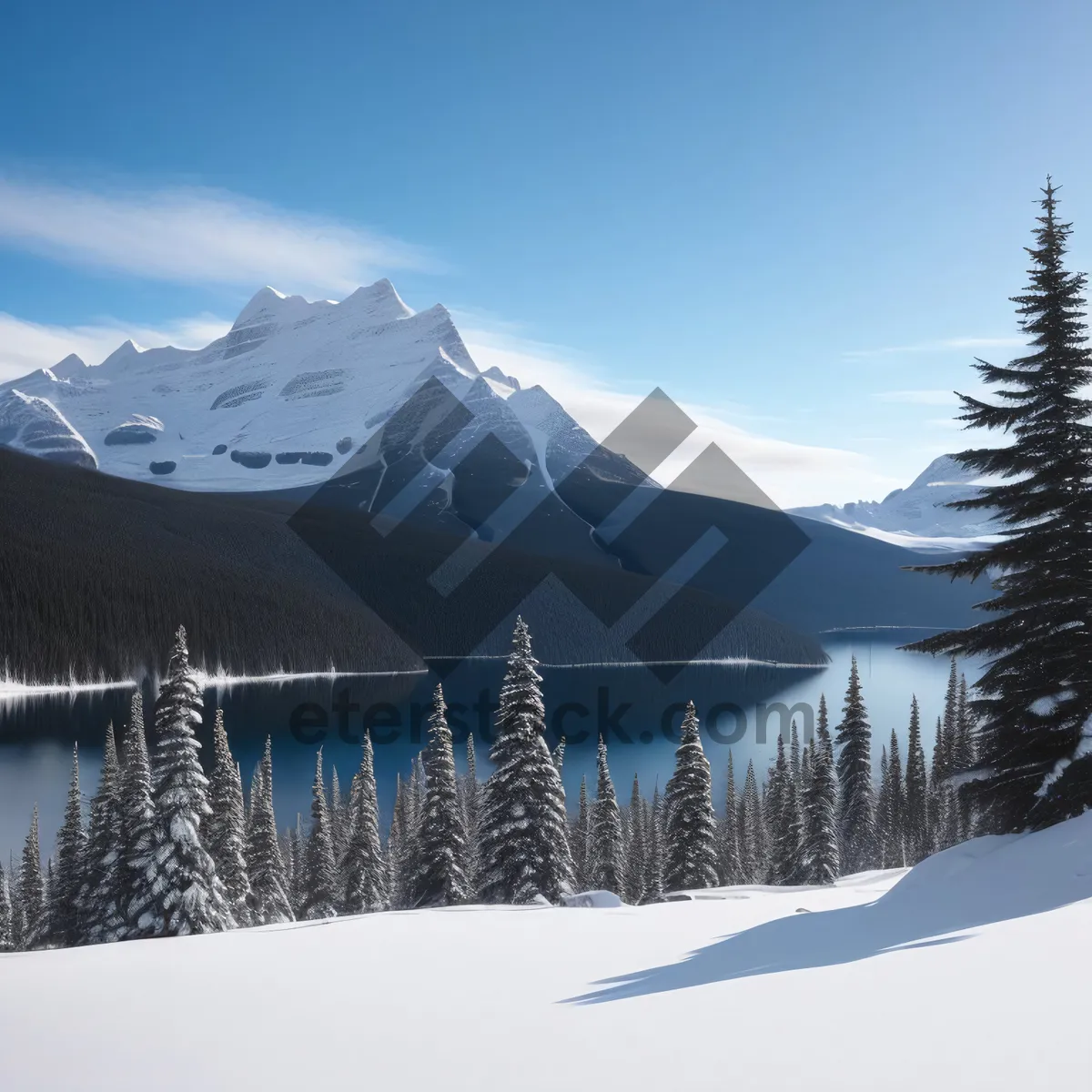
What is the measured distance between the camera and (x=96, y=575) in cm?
16538

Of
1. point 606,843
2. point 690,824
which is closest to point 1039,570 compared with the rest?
point 690,824

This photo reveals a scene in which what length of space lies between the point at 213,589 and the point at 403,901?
156792 millimetres

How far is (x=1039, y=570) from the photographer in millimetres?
17156

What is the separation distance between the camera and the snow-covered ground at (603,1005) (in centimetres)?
570

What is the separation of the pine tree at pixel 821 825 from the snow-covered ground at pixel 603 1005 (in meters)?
35.5

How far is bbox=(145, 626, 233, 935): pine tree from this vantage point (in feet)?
90.3

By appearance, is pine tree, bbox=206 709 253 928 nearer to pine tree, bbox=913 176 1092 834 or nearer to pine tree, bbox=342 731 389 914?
pine tree, bbox=342 731 389 914

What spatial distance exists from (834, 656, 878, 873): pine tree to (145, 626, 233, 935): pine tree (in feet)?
123

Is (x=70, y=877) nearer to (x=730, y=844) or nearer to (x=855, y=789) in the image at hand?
(x=855, y=789)

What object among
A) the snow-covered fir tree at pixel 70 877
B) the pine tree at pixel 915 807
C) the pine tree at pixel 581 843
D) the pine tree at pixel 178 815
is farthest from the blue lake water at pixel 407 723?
the pine tree at pixel 178 815

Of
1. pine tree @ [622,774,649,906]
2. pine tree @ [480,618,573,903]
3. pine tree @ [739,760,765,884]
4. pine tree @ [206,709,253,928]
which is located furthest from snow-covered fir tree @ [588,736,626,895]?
pine tree @ [739,760,765,884]

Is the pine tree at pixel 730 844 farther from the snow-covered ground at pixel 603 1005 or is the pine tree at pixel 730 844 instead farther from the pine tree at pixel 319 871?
the snow-covered ground at pixel 603 1005

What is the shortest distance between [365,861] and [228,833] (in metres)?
8.85

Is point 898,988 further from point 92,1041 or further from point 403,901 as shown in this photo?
point 403,901
